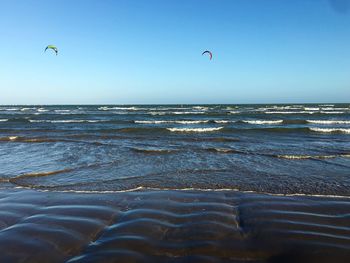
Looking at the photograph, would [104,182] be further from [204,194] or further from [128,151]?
[128,151]

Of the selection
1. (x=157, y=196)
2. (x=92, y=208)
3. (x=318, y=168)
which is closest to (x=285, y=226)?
(x=157, y=196)

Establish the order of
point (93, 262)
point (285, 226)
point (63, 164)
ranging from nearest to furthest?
1. point (93, 262)
2. point (285, 226)
3. point (63, 164)

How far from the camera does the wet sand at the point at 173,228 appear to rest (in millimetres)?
3701

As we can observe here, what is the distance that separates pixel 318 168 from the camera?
904 centimetres

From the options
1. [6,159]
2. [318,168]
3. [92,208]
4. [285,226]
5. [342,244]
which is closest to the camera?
[342,244]

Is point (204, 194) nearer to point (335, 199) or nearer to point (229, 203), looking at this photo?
point (229, 203)

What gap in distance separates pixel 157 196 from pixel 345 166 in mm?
6092

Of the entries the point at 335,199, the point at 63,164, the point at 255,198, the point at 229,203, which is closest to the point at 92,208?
the point at 229,203

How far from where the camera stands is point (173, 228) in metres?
4.52

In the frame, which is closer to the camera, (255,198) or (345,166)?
(255,198)

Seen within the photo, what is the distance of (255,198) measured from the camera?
6.05 meters

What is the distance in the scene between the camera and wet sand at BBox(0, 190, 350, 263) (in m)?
3.70

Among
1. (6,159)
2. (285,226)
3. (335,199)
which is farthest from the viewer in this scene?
(6,159)

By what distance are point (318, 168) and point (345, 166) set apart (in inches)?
35.9
